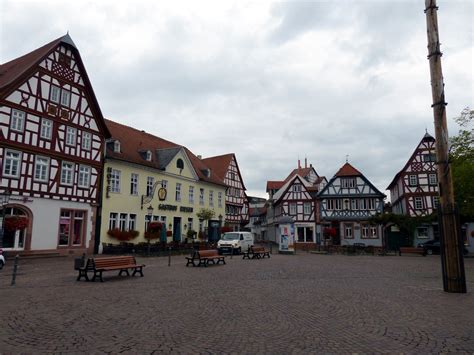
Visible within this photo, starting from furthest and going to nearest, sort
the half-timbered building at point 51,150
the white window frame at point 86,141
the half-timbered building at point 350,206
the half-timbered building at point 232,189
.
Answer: the half-timbered building at point 232,189, the half-timbered building at point 350,206, the white window frame at point 86,141, the half-timbered building at point 51,150

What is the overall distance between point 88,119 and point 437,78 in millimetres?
22760

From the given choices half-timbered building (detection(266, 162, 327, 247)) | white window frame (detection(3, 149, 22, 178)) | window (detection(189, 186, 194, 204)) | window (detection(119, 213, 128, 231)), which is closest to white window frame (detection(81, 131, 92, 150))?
white window frame (detection(3, 149, 22, 178))

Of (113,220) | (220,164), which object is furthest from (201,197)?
(113,220)

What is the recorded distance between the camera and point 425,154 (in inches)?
1657

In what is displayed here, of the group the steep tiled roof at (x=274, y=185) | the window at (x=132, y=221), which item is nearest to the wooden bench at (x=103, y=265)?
the window at (x=132, y=221)

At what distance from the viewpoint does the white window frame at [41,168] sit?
2331 centimetres

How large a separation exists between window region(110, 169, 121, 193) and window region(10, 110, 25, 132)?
Result: 7.85 meters

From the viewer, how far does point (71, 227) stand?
25.6 meters

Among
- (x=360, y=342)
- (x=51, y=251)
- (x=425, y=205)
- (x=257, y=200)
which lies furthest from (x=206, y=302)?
(x=257, y=200)

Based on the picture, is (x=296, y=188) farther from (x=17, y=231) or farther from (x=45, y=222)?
(x=17, y=231)

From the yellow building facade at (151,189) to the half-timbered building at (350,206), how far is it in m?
14.0

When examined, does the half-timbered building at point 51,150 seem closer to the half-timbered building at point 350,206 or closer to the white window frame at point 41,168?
the white window frame at point 41,168

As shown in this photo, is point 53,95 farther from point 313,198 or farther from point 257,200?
point 257,200

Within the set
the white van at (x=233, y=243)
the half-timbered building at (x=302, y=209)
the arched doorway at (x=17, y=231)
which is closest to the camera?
the arched doorway at (x=17, y=231)
